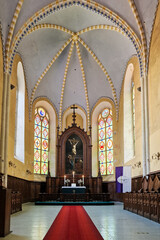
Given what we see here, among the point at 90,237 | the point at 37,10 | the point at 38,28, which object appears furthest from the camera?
the point at 38,28

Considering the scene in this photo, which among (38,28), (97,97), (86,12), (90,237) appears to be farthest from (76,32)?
(90,237)

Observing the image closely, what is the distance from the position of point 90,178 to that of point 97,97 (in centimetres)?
647

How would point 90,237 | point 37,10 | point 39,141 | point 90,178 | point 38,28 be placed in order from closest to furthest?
1. point 90,237
2. point 37,10
3. point 38,28
4. point 90,178
5. point 39,141

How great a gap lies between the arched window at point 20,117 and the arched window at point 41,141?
3.48 meters

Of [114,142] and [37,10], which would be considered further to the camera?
[114,142]

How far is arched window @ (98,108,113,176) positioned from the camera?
2355 cm

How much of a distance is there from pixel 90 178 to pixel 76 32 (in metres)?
10.2

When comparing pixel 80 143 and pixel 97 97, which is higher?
pixel 97 97

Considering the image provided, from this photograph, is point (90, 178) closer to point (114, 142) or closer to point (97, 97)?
point (114, 142)

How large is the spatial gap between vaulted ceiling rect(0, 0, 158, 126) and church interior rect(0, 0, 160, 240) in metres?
0.06

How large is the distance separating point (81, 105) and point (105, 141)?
362cm

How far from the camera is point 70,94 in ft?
82.3

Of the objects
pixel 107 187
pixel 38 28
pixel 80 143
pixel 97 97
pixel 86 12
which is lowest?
pixel 107 187

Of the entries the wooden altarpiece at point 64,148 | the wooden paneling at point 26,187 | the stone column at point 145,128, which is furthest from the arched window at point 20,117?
the stone column at point 145,128
